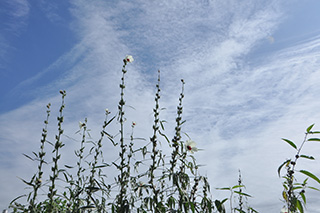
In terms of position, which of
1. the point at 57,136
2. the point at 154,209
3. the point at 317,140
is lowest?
the point at 154,209

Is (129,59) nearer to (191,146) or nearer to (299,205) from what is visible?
(191,146)

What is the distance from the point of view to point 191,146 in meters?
2.57

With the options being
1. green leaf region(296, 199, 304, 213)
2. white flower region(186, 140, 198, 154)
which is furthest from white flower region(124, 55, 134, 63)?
green leaf region(296, 199, 304, 213)

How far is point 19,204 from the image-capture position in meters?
2.35

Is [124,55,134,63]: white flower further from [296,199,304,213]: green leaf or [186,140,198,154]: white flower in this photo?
[296,199,304,213]: green leaf

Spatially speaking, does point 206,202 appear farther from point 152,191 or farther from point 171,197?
point 152,191

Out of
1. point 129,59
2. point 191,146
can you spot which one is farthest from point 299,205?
point 129,59

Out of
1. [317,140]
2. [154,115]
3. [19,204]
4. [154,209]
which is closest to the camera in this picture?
[317,140]

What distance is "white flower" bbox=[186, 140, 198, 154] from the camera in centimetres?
254

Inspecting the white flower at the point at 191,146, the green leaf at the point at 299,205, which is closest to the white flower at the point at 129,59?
the white flower at the point at 191,146

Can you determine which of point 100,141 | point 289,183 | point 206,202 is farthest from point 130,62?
point 289,183

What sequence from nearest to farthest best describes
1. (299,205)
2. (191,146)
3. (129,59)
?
(299,205) → (191,146) → (129,59)

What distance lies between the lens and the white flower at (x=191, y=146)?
8.33 feet

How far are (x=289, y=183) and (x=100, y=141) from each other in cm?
174
